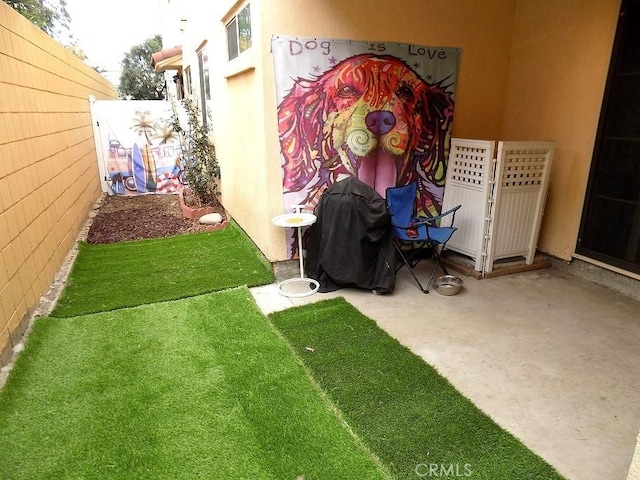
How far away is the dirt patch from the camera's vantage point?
5.49 m

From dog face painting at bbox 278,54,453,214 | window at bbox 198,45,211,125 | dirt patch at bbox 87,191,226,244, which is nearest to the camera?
dog face painting at bbox 278,54,453,214

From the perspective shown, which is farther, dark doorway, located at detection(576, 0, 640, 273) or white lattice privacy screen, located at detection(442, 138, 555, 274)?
white lattice privacy screen, located at detection(442, 138, 555, 274)

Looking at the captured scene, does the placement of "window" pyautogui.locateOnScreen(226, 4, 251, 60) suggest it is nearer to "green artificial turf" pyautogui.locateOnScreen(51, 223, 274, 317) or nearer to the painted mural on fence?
"green artificial turf" pyautogui.locateOnScreen(51, 223, 274, 317)

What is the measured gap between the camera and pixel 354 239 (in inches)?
142

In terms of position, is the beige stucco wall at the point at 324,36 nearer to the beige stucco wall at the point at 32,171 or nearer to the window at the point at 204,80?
the window at the point at 204,80

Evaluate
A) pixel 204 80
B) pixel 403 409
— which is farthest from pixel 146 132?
pixel 403 409

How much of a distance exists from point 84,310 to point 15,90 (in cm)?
193

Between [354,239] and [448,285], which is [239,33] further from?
[448,285]

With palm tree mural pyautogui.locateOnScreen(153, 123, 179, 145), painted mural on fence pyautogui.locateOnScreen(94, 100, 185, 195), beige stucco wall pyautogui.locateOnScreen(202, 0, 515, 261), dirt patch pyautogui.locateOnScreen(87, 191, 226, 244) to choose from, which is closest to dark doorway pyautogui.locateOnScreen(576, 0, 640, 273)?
beige stucco wall pyautogui.locateOnScreen(202, 0, 515, 261)

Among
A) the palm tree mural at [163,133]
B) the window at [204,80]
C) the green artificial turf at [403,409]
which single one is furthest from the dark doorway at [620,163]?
the palm tree mural at [163,133]

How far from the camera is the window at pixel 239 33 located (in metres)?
3.98

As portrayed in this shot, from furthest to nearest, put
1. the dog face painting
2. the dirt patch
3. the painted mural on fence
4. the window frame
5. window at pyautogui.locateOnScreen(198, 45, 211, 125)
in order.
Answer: the painted mural on fence, window at pyautogui.locateOnScreen(198, 45, 211, 125), the dirt patch, the window frame, the dog face painting

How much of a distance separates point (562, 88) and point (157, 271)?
14.6ft

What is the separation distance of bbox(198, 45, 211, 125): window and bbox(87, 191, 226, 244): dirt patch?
174cm
